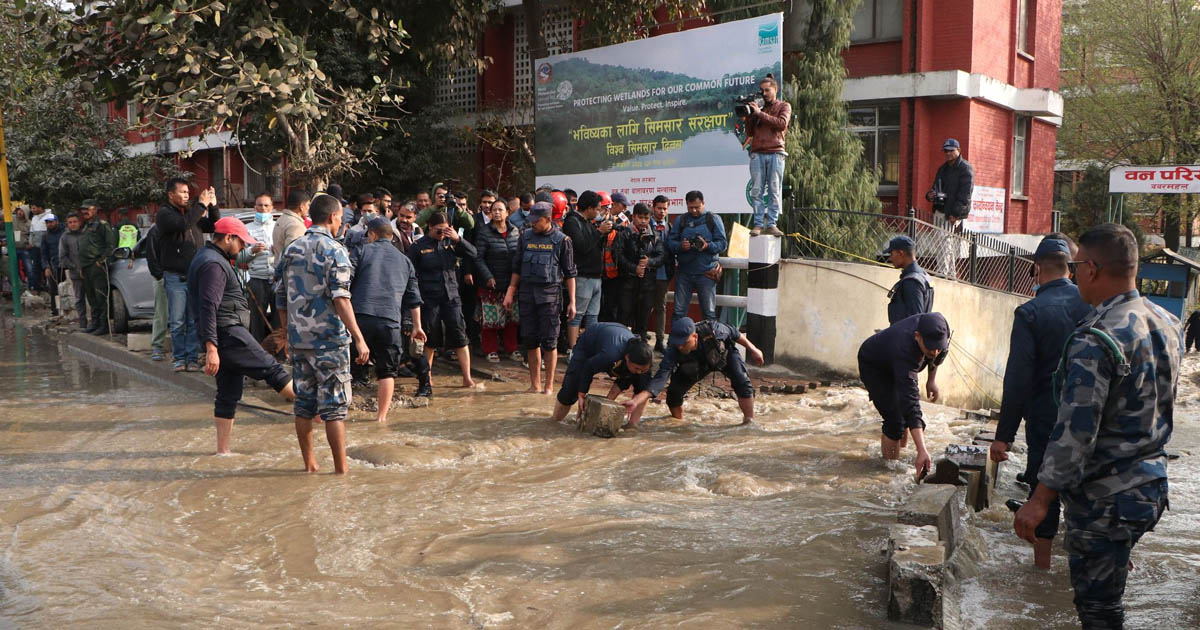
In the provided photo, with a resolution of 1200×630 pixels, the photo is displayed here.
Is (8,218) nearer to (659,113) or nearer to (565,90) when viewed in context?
(565,90)

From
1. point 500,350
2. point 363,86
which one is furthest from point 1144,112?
point 500,350

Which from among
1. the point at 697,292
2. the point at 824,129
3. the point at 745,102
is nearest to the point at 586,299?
the point at 697,292

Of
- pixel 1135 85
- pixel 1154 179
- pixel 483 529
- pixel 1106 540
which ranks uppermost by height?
pixel 1135 85

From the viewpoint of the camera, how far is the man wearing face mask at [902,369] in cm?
648

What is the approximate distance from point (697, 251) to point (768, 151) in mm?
1557

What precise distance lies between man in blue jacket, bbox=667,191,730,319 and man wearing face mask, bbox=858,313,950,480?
3468mm

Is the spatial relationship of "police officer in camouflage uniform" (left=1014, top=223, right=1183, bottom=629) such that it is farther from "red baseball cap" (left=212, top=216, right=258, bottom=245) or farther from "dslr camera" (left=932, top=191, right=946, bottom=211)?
"dslr camera" (left=932, top=191, right=946, bottom=211)

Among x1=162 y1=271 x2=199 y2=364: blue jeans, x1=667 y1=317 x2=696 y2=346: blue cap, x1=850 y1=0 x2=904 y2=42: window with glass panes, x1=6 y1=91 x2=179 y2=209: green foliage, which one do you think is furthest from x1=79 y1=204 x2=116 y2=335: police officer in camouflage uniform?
x1=850 y1=0 x2=904 y2=42: window with glass panes

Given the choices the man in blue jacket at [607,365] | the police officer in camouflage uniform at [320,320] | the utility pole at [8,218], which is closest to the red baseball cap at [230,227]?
the police officer in camouflage uniform at [320,320]

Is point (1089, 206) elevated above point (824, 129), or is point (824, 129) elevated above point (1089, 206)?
point (824, 129)

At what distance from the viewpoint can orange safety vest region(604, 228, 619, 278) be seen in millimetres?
10789

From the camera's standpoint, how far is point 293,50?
37.2 ft

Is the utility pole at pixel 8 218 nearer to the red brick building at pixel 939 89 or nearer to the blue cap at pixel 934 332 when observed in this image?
the red brick building at pixel 939 89

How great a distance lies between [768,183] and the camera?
11078 millimetres
